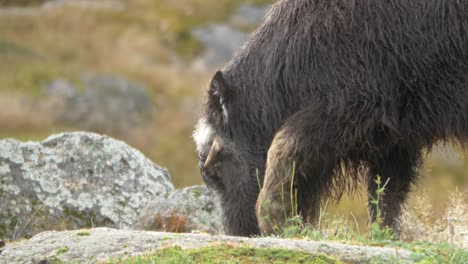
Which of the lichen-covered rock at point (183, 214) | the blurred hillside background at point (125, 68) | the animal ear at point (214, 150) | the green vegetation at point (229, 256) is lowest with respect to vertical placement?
the green vegetation at point (229, 256)

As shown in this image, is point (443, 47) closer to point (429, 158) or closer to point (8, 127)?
point (429, 158)

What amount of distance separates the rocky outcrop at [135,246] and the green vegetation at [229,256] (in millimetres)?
80

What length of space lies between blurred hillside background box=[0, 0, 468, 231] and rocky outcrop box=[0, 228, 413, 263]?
17.4 metres

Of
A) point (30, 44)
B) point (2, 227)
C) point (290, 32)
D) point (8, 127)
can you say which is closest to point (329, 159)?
point (290, 32)

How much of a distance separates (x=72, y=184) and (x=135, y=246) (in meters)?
3.84

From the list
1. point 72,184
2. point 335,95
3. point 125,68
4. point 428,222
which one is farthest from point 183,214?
point 125,68

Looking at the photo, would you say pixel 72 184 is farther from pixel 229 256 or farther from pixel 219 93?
pixel 229 256

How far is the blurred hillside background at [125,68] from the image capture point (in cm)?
2912

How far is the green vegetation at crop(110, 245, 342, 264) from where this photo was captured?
19.7ft

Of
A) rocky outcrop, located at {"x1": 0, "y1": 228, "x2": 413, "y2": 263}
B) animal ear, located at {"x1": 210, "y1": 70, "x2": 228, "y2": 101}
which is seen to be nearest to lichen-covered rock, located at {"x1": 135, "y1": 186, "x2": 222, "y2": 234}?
animal ear, located at {"x1": 210, "y1": 70, "x2": 228, "y2": 101}

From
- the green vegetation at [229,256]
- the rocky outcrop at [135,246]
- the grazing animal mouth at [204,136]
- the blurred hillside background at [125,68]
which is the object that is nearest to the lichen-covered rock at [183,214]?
the grazing animal mouth at [204,136]

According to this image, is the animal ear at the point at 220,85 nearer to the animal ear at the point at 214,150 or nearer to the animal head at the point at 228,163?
the animal head at the point at 228,163

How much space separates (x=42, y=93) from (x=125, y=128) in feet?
9.80

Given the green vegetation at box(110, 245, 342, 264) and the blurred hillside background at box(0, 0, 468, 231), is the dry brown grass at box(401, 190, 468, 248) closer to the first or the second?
the green vegetation at box(110, 245, 342, 264)
